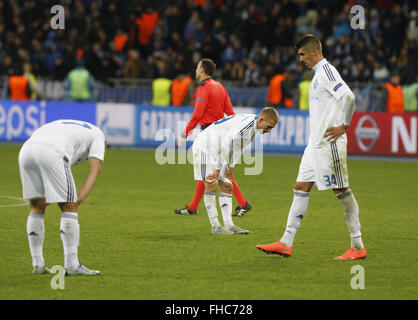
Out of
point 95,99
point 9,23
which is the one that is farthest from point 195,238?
point 9,23

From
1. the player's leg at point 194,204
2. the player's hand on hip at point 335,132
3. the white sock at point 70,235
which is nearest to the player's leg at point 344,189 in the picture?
the player's hand on hip at point 335,132

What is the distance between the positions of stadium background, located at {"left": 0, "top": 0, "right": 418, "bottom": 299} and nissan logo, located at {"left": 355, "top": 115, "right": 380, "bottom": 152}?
0.03m

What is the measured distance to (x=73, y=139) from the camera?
7184 mm

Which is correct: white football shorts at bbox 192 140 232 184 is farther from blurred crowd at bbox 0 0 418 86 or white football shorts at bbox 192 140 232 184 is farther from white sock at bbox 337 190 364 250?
blurred crowd at bbox 0 0 418 86

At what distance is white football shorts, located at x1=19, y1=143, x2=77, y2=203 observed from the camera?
699 cm

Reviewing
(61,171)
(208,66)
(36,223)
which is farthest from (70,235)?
(208,66)

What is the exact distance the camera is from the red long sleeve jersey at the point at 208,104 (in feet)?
38.7

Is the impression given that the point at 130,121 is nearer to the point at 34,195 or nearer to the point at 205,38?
the point at 205,38

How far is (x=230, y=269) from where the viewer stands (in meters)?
7.93

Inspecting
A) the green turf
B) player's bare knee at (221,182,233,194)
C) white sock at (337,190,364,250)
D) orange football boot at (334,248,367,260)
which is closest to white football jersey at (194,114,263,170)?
player's bare knee at (221,182,233,194)

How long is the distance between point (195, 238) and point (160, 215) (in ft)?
→ 6.82

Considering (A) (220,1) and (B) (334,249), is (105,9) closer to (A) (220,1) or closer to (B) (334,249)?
(A) (220,1)

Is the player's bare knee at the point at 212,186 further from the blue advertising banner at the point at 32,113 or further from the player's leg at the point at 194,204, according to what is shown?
the blue advertising banner at the point at 32,113

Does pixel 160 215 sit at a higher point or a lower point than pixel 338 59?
lower
